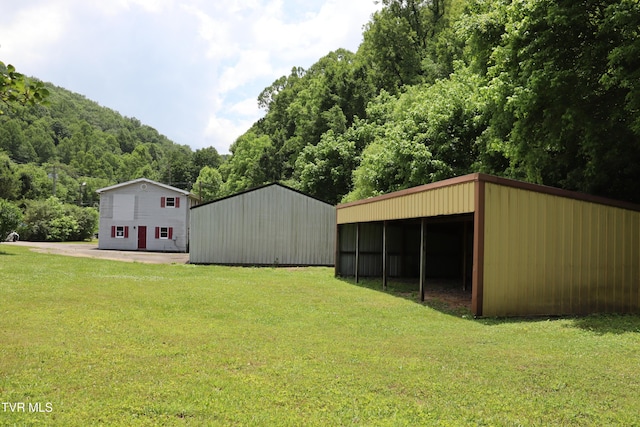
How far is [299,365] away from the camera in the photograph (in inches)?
233

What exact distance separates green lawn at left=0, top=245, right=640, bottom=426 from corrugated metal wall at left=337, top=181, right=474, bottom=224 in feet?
7.93

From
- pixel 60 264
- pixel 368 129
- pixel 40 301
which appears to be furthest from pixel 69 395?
pixel 368 129

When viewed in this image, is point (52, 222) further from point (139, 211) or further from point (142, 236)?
point (142, 236)

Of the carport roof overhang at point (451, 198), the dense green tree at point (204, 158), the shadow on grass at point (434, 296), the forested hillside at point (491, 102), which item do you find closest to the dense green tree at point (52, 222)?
the forested hillside at point (491, 102)

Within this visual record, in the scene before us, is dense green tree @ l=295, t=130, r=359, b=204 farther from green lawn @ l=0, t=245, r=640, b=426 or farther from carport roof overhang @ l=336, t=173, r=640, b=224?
green lawn @ l=0, t=245, r=640, b=426

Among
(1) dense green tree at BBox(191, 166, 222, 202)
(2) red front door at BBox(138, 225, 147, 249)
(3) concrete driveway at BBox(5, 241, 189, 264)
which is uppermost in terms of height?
(1) dense green tree at BBox(191, 166, 222, 202)

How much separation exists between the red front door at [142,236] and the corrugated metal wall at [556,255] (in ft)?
104

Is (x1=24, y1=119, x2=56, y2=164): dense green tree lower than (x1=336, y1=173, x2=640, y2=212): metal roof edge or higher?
higher

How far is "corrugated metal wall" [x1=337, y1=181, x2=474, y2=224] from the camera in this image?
34.1ft

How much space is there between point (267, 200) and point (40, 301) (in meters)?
15.4

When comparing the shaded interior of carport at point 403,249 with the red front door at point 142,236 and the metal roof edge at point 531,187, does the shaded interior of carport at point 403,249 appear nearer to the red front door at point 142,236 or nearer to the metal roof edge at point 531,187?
the metal roof edge at point 531,187

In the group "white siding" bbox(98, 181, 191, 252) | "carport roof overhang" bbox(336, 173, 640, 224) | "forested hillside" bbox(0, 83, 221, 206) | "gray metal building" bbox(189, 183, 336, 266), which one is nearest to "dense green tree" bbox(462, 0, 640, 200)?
"carport roof overhang" bbox(336, 173, 640, 224)

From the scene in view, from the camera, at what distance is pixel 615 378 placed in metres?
5.64

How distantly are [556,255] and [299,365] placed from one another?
7.25m
